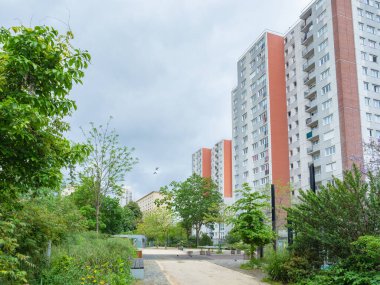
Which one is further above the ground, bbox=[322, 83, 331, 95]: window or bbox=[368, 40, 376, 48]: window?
bbox=[368, 40, 376, 48]: window

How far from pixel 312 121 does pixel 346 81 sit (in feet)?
21.9

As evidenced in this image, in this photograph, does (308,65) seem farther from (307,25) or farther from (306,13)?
(306,13)

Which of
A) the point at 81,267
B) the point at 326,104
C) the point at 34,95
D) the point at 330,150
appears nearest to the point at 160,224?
the point at 330,150

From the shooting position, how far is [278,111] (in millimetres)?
57031

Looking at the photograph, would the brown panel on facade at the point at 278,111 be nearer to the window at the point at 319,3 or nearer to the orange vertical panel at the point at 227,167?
the window at the point at 319,3

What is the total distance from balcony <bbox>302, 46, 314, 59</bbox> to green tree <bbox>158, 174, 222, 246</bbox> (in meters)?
25.2

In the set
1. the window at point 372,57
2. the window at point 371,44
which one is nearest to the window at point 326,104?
the window at point 372,57

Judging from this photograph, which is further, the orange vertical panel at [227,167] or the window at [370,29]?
the orange vertical panel at [227,167]

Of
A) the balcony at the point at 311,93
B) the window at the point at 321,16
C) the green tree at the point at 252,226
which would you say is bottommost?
the green tree at the point at 252,226

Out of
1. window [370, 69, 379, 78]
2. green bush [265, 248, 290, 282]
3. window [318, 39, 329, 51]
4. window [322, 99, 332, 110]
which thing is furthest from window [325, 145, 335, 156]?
green bush [265, 248, 290, 282]

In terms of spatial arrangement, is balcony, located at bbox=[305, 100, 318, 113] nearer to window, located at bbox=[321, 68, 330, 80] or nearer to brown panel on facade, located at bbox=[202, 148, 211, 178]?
window, located at bbox=[321, 68, 330, 80]

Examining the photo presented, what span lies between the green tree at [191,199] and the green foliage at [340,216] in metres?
45.1

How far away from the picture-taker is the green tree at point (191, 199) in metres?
59.5

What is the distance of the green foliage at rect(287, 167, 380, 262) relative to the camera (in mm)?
12109
